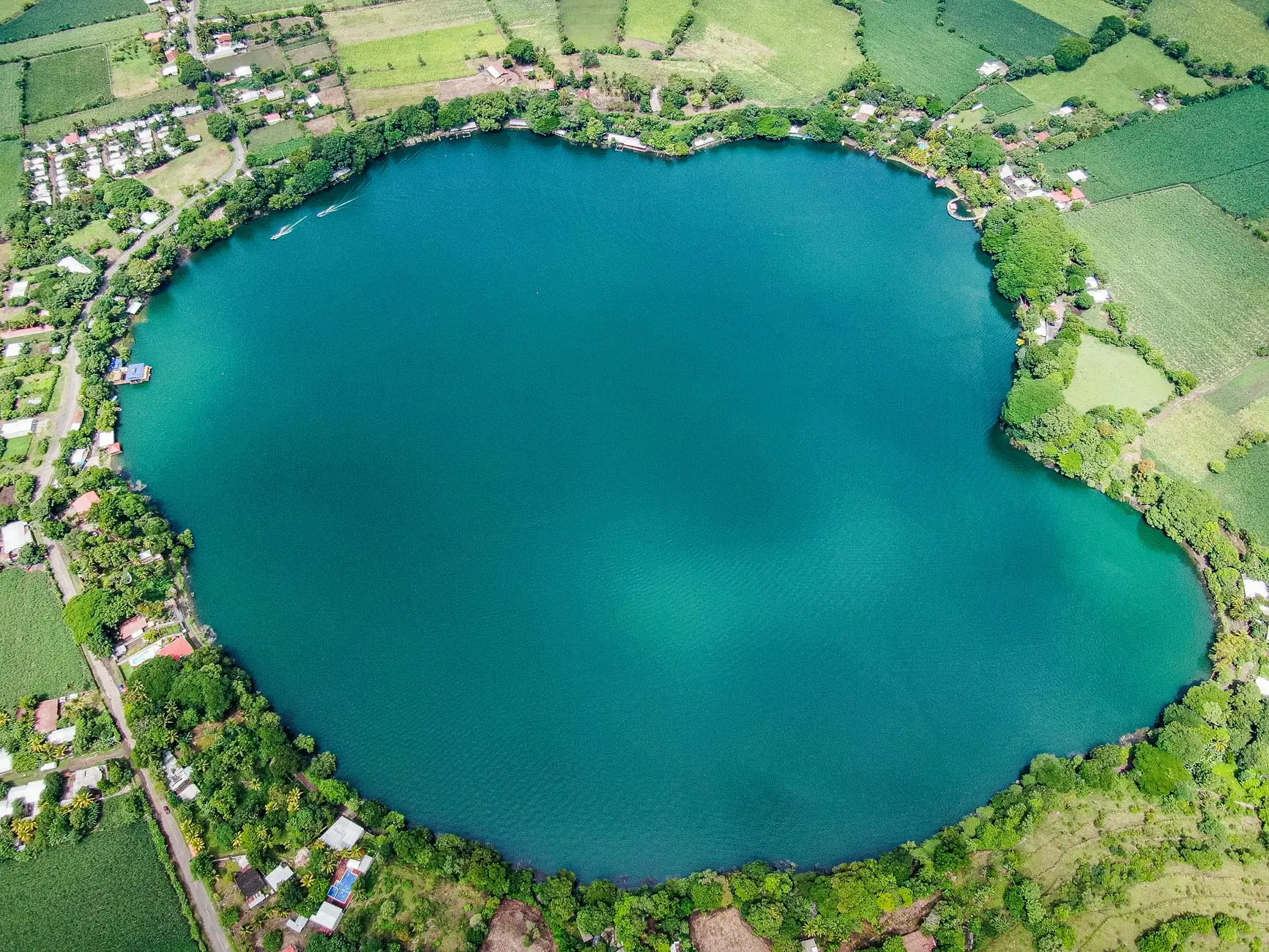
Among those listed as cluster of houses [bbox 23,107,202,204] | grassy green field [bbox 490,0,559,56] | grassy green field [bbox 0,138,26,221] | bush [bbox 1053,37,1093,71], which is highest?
bush [bbox 1053,37,1093,71]

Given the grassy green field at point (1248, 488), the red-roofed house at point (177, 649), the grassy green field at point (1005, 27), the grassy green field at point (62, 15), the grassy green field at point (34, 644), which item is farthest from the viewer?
the grassy green field at point (1005, 27)

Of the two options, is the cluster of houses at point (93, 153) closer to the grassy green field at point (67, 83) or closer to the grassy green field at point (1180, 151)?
the grassy green field at point (67, 83)

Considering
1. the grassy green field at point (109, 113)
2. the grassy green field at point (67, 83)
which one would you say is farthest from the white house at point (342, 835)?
the grassy green field at point (67, 83)

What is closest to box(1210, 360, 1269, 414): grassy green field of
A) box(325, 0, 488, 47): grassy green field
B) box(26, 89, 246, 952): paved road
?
box(26, 89, 246, 952): paved road

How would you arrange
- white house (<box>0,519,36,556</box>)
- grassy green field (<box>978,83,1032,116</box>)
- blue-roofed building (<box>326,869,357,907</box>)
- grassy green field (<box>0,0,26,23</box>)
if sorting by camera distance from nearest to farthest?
1. blue-roofed building (<box>326,869,357,907</box>)
2. white house (<box>0,519,36,556</box>)
3. grassy green field (<box>978,83,1032,116</box>)
4. grassy green field (<box>0,0,26,23</box>)

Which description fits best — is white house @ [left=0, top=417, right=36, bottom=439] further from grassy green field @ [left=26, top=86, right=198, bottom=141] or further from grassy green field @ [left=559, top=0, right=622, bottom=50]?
grassy green field @ [left=559, top=0, right=622, bottom=50]

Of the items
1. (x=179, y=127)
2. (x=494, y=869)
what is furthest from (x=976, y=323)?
(x=179, y=127)

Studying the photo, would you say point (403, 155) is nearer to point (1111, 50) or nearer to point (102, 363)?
point (102, 363)
